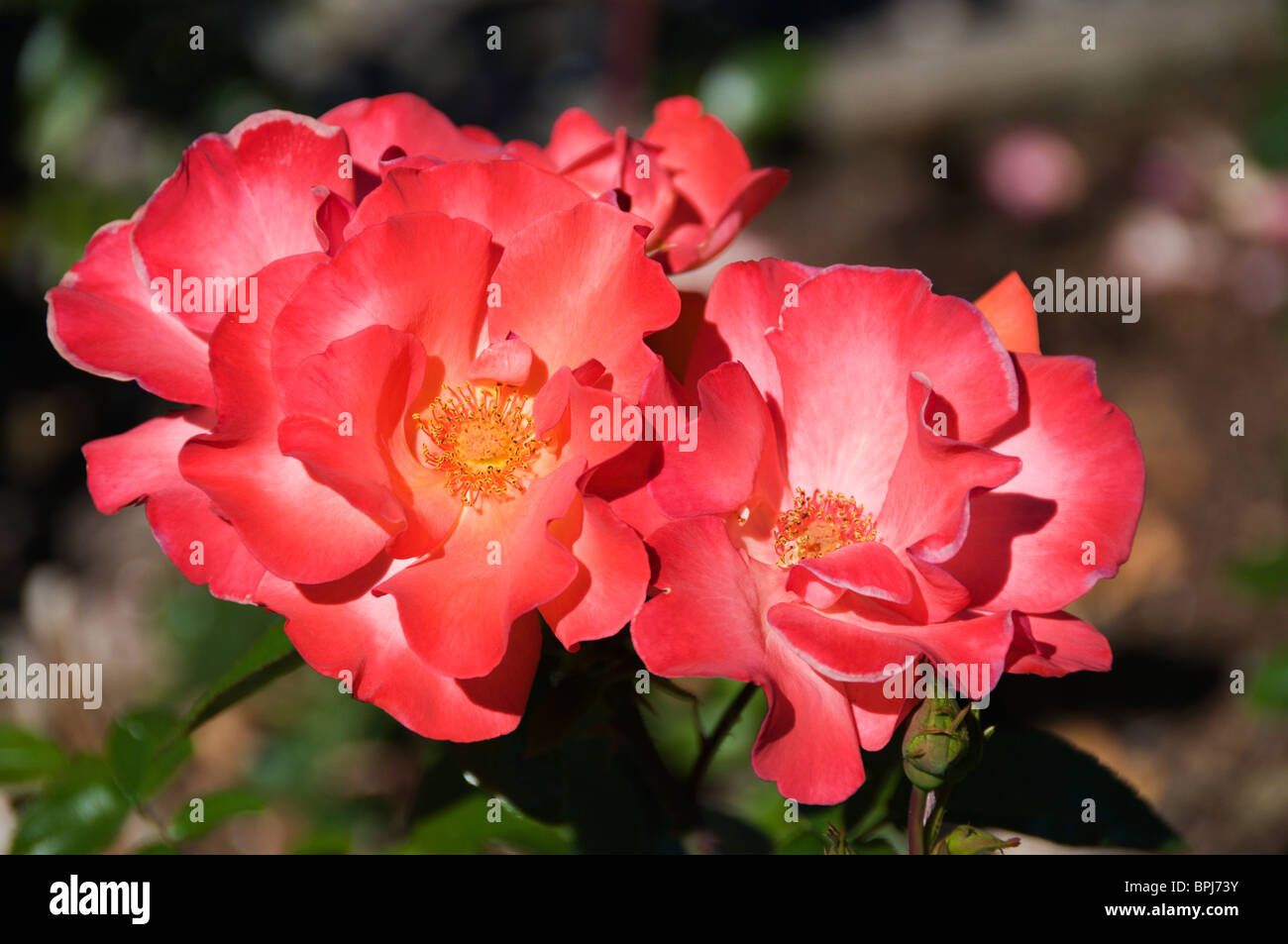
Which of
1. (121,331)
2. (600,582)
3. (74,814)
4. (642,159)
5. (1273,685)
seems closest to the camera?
(600,582)

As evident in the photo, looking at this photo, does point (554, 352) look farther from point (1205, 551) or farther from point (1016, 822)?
point (1205, 551)

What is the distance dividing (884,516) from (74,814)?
1.00 meters

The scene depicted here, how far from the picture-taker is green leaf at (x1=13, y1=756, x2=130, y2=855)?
123 cm

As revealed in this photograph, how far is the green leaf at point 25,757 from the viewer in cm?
138

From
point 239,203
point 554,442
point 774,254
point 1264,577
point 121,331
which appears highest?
point 774,254

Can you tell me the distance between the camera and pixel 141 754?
1.28m

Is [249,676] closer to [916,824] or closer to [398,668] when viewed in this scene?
[398,668]

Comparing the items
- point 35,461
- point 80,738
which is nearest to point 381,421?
point 80,738

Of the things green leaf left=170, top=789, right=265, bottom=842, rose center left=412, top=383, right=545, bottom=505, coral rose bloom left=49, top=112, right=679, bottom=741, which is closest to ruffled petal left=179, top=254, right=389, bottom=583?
coral rose bloom left=49, top=112, right=679, bottom=741

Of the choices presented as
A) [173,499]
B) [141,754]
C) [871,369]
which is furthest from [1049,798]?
[141,754]

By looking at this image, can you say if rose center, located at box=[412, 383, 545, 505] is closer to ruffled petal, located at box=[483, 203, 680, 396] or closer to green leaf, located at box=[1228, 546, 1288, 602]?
ruffled petal, located at box=[483, 203, 680, 396]

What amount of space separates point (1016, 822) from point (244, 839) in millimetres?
2009

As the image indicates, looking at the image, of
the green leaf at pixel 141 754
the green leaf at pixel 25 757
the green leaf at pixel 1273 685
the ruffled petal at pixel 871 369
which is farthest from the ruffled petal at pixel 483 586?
the green leaf at pixel 1273 685

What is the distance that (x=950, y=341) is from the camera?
92 cm
